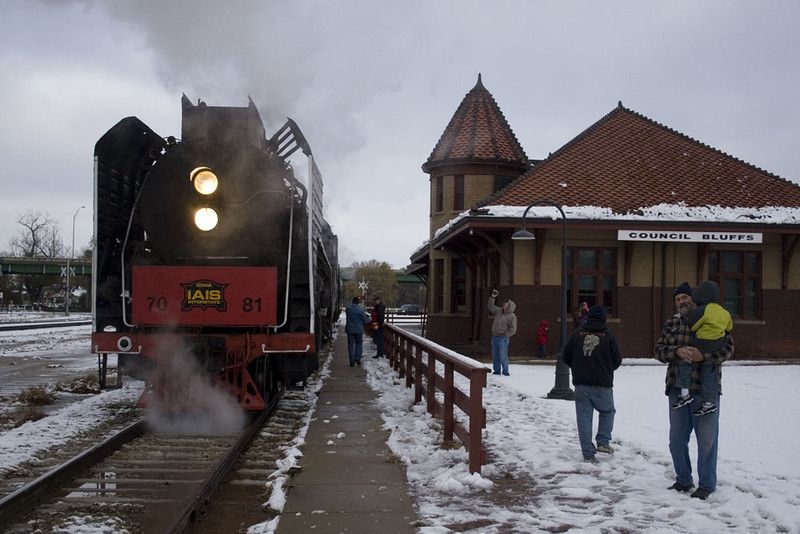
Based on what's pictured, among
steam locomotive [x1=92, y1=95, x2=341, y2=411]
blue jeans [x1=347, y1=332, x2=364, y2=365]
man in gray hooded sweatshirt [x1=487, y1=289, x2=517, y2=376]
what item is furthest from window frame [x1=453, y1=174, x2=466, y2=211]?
steam locomotive [x1=92, y1=95, x2=341, y2=411]

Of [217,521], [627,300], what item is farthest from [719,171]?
[217,521]

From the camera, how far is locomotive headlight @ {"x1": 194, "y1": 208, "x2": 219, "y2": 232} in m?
8.24

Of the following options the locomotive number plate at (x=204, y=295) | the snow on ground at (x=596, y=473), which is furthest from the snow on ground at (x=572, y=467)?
the locomotive number plate at (x=204, y=295)

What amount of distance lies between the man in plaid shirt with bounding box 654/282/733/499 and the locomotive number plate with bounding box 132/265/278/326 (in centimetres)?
422

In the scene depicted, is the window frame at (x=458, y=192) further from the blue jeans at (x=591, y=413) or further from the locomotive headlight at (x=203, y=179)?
the blue jeans at (x=591, y=413)

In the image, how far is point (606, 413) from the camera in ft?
22.5

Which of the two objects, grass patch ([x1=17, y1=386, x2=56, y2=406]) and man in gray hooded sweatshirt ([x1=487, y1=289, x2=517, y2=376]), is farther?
man in gray hooded sweatshirt ([x1=487, y1=289, x2=517, y2=376])

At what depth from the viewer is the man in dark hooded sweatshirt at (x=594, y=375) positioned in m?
6.73

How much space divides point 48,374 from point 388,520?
1120 cm

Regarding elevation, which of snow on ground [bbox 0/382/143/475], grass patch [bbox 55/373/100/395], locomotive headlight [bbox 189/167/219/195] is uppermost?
locomotive headlight [bbox 189/167/219/195]

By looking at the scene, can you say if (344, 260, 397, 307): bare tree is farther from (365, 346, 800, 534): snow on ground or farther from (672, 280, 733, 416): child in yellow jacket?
(672, 280, 733, 416): child in yellow jacket

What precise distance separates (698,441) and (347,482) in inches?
110

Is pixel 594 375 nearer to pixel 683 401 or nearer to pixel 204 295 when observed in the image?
pixel 683 401

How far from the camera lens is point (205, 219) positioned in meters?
8.26
